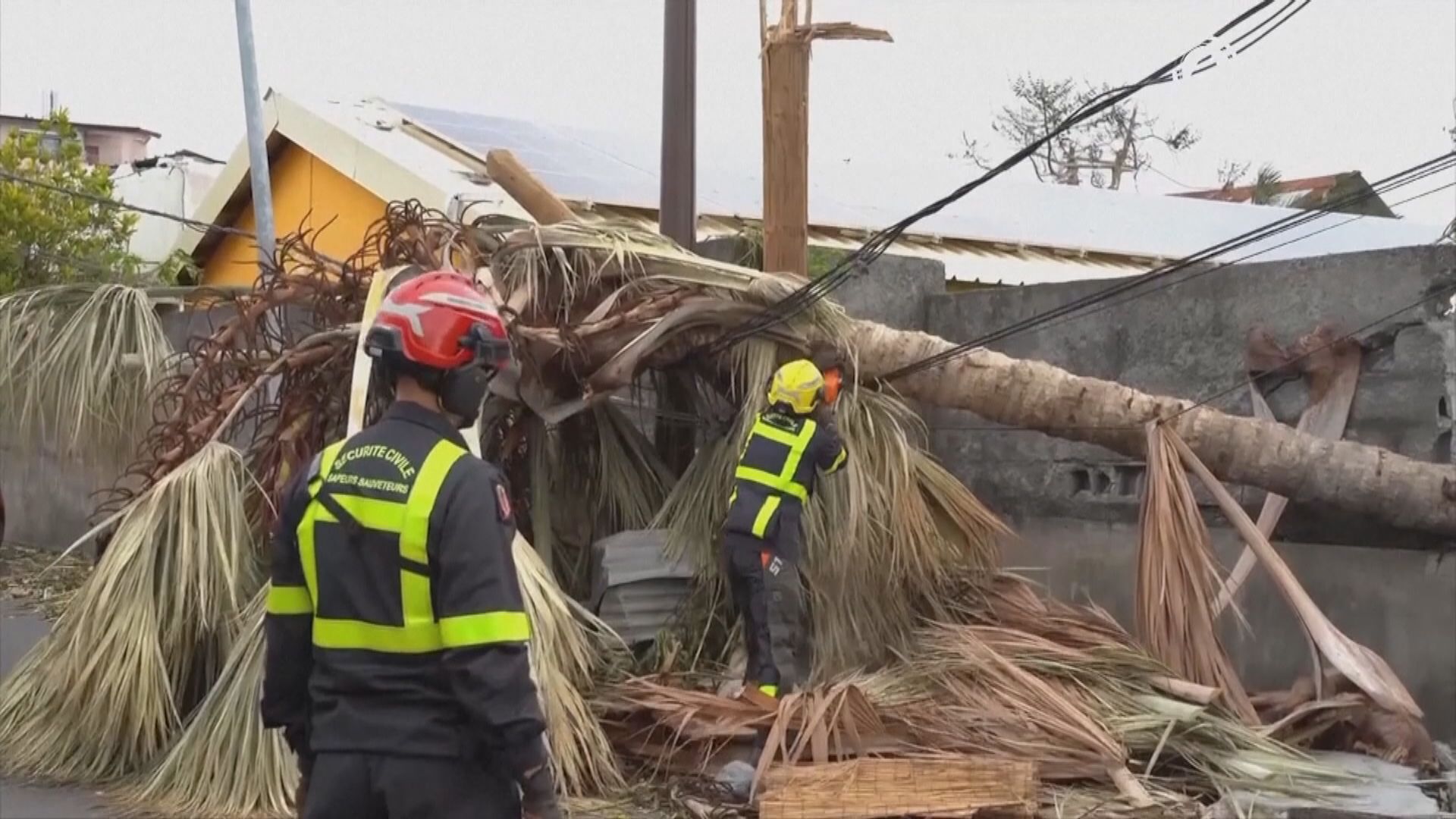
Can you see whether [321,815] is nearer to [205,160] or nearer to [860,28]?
[860,28]

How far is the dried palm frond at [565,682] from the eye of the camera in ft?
19.8

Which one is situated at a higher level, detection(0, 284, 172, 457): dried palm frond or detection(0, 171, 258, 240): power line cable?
detection(0, 171, 258, 240): power line cable

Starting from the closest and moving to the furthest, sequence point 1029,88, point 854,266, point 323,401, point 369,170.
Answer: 1. point 323,401
2. point 854,266
3. point 369,170
4. point 1029,88

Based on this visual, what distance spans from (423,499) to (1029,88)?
3500 centimetres

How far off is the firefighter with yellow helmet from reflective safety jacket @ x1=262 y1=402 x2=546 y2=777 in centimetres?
364

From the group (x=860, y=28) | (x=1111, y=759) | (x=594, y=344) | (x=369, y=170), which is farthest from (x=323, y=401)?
(x=369, y=170)

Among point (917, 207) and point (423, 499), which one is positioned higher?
point (917, 207)

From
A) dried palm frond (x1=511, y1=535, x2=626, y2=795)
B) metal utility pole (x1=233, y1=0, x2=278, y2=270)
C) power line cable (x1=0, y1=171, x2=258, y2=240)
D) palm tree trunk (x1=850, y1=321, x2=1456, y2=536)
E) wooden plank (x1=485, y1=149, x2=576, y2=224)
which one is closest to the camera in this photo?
dried palm frond (x1=511, y1=535, x2=626, y2=795)

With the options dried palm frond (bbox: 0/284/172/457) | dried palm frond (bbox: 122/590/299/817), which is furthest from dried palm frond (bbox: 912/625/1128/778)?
dried palm frond (bbox: 0/284/172/457)

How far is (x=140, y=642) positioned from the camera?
6.32m

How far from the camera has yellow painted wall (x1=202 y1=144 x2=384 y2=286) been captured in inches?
544

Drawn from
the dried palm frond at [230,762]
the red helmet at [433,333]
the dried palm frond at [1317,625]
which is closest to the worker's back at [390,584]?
the red helmet at [433,333]

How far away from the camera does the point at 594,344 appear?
24.0 feet

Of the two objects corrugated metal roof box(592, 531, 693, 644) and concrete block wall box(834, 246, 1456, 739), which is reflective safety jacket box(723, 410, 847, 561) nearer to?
corrugated metal roof box(592, 531, 693, 644)
